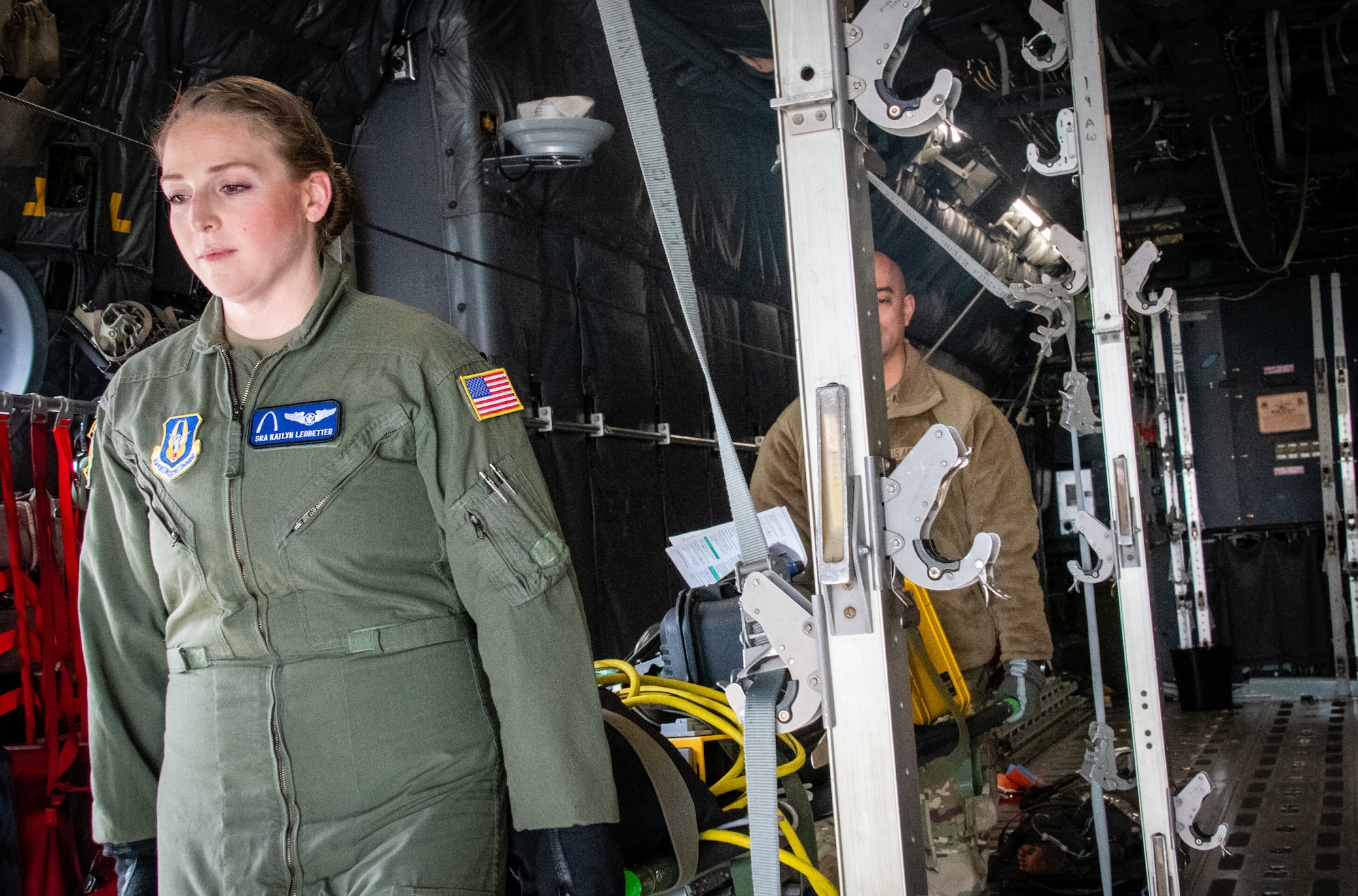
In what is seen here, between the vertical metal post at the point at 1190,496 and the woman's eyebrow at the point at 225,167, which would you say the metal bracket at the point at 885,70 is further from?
the vertical metal post at the point at 1190,496

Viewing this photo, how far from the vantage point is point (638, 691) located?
2484 millimetres

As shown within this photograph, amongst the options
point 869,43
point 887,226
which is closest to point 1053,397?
point 887,226

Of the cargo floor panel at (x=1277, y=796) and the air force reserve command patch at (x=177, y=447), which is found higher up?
the air force reserve command patch at (x=177, y=447)

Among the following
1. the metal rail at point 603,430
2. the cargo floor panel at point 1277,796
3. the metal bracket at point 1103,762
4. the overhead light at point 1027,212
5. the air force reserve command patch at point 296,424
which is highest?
the overhead light at point 1027,212

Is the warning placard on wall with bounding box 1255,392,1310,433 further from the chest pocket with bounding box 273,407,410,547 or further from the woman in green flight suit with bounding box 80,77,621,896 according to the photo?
the chest pocket with bounding box 273,407,410,547

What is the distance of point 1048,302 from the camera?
13.4 feet

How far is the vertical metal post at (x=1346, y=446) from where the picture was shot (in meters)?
10.1

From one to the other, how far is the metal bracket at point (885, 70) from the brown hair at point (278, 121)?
2.60 ft

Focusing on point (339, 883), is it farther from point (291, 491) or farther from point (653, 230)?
point (653, 230)

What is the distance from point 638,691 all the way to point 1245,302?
33.0 feet

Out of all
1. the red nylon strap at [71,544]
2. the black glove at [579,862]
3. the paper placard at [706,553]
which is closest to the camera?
the black glove at [579,862]

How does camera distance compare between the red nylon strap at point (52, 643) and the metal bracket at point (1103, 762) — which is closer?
the red nylon strap at point (52, 643)

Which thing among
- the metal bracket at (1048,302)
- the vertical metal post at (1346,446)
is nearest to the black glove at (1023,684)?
the metal bracket at (1048,302)

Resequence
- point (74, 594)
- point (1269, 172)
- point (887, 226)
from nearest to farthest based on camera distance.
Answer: point (74, 594)
point (887, 226)
point (1269, 172)
